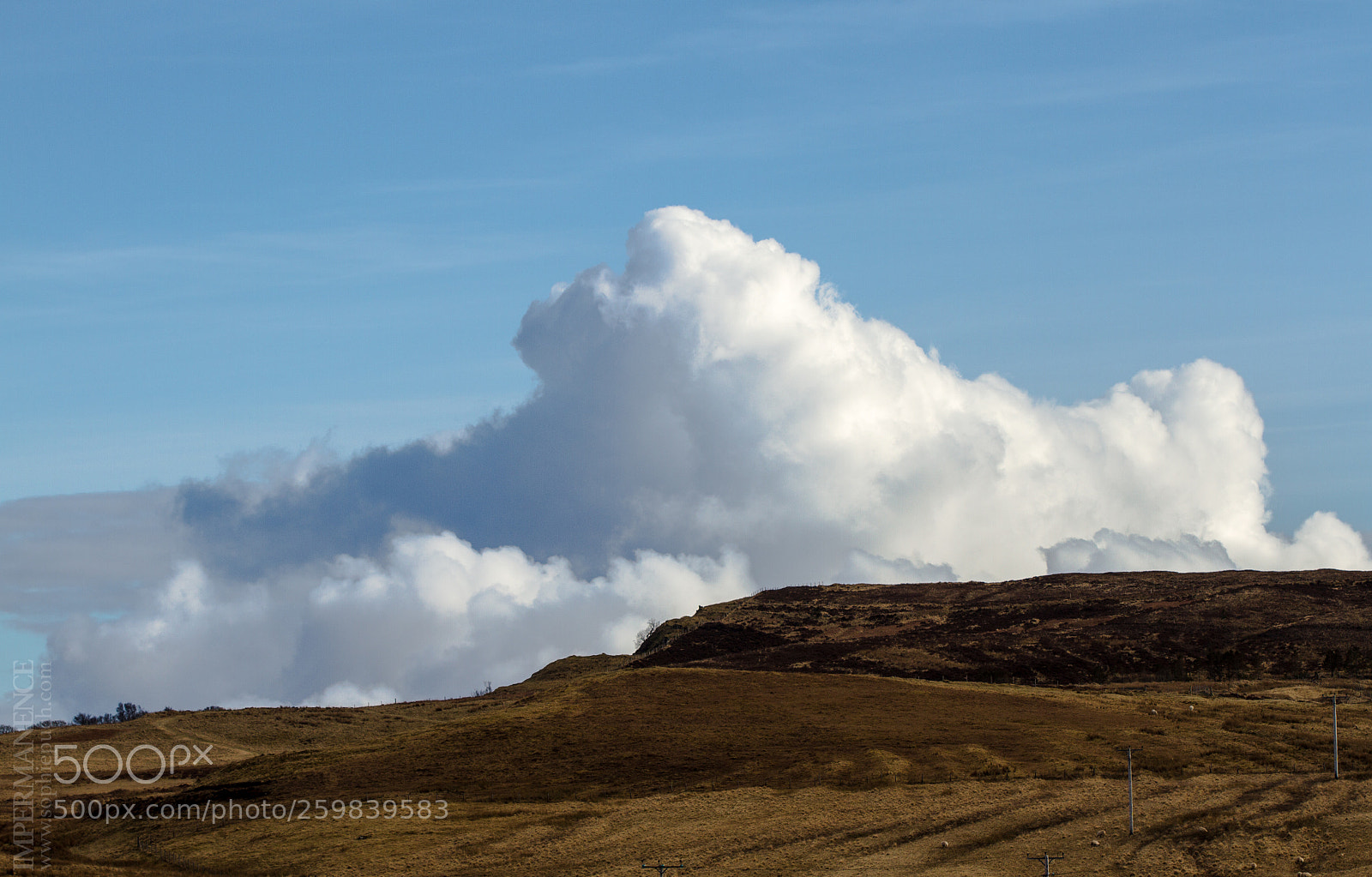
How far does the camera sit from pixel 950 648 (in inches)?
5089

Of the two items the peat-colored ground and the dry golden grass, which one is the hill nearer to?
the dry golden grass

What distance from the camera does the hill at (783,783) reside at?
60.6 metres

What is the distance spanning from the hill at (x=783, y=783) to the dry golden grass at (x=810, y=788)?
8.5 inches

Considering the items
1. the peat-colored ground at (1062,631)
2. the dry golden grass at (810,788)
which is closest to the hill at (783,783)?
the dry golden grass at (810,788)

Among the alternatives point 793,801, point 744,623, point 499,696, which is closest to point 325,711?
point 499,696

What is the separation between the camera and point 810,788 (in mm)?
73312

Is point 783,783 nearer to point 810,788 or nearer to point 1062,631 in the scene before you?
point 810,788

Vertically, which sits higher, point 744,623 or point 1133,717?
point 744,623

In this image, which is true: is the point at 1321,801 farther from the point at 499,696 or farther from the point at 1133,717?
the point at 499,696

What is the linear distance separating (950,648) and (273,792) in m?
72.3

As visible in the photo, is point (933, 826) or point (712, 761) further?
point (712, 761)

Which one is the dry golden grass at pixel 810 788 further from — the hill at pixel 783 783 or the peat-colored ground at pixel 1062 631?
the peat-colored ground at pixel 1062 631

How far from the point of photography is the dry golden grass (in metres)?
60.1

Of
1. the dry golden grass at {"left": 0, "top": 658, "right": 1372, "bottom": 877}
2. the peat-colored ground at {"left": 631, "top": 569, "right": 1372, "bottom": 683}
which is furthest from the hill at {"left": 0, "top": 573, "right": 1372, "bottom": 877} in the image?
the peat-colored ground at {"left": 631, "top": 569, "right": 1372, "bottom": 683}
